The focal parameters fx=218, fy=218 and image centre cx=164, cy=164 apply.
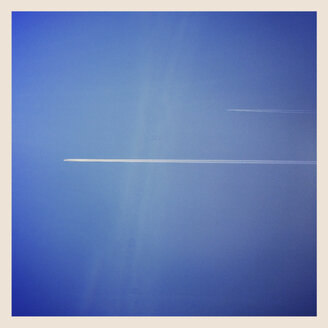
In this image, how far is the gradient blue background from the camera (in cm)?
125

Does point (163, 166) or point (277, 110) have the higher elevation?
point (277, 110)

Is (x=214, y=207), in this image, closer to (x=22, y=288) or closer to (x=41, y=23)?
(x=22, y=288)

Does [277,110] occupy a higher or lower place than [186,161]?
higher

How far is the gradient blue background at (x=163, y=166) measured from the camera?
1253mm

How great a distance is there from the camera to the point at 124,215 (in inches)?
49.5

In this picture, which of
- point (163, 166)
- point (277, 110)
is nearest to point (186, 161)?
point (163, 166)

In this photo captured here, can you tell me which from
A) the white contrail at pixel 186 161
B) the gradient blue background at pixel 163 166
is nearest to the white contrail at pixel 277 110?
the gradient blue background at pixel 163 166

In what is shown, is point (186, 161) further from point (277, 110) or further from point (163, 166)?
point (277, 110)

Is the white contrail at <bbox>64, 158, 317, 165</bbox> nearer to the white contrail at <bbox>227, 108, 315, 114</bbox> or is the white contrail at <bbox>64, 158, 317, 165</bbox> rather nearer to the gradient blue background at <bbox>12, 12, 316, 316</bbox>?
the gradient blue background at <bbox>12, 12, 316, 316</bbox>

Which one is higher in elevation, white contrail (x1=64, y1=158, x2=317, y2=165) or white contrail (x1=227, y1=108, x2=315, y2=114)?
white contrail (x1=227, y1=108, x2=315, y2=114)

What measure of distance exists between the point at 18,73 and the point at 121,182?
2.89 ft

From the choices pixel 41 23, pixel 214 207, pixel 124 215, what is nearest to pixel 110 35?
pixel 41 23

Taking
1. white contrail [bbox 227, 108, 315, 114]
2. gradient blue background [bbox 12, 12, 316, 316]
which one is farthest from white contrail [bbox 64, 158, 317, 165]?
white contrail [bbox 227, 108, 315, 114]

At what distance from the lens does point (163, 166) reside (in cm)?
125
